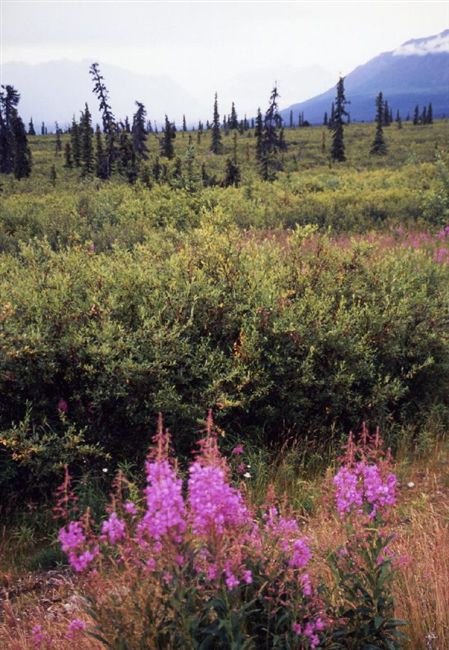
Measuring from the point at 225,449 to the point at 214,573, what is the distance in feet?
9.96

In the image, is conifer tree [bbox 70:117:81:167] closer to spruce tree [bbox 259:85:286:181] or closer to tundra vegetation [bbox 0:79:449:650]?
spruce tree [bbox 259:85:286:181]

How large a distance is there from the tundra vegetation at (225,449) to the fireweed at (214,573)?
1 centimetres

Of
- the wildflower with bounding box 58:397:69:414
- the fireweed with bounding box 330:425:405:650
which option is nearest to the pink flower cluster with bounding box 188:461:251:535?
the fireweed with bounding box 330:425:405:650

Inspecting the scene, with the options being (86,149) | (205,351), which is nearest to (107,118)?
(86,149)

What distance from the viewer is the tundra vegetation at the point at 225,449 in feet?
7.18

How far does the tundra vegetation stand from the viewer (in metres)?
2.19

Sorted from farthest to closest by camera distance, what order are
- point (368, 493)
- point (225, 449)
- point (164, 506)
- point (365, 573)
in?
1. point (225, 449)
2. point (368, 493)
3. point (365, 573)
4. point (164, 506)

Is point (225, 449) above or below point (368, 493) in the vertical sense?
below

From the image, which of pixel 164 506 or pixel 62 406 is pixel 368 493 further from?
pixel 62 406

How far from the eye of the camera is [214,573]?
2.04m

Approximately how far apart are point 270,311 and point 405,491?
2097mm

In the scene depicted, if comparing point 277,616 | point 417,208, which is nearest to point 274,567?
point 277,616

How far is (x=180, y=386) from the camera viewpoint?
17.4ft

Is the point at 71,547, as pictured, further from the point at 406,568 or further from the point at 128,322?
the point at 128,322
